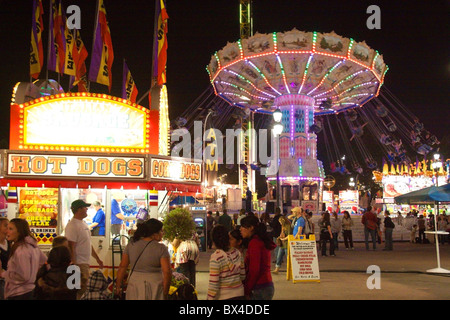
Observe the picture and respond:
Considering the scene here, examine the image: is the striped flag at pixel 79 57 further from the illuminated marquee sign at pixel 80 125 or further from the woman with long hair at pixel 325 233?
the woman with long hair at pixel 325 233

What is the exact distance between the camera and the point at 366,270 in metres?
14.0

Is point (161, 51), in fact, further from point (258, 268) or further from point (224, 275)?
point (224, 275)

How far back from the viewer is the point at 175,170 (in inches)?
508

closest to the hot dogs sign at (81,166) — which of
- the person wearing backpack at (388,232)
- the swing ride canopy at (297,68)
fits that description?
the person wearing backpack at (388,232)

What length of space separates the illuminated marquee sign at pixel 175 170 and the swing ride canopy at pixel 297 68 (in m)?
19.1

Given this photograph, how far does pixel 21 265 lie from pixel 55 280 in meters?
0.73

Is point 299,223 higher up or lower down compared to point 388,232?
higher up

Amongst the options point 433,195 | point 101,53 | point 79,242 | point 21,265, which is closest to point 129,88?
point 101,53

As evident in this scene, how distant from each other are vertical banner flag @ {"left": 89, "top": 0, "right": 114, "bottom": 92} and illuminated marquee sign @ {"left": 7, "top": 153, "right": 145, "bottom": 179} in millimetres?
4748

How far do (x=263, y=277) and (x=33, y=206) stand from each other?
748 cm

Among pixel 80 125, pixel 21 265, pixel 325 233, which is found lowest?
pixel 325 233
